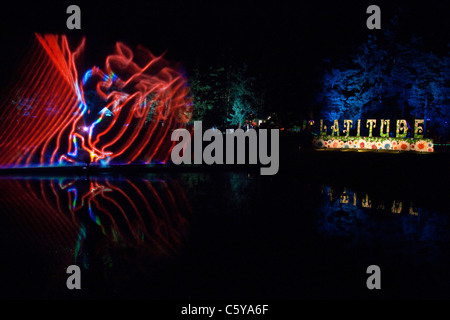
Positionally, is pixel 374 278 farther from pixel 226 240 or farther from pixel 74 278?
pixel 74 278

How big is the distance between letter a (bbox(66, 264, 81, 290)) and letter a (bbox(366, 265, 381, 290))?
3.38 meters

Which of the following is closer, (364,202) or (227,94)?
(364,202)

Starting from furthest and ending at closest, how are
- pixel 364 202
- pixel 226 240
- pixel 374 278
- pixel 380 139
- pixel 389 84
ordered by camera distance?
pixel 389 84 < pixel 380 139 < pixel 364 202 < pixel 226 240 < pixel 374 278

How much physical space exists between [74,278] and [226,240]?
2.27 metres

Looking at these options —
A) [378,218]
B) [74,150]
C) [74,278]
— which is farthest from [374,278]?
[74,150]

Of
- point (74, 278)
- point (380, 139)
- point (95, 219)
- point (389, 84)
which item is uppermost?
point (389, 84)

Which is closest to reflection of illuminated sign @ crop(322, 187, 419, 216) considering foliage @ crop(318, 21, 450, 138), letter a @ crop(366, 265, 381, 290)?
letter a @ crop(366, 265, 381, 290)

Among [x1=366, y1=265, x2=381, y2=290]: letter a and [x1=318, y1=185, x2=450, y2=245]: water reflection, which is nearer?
[x1=366, y1=265, x2=381, y2=290]: letter a

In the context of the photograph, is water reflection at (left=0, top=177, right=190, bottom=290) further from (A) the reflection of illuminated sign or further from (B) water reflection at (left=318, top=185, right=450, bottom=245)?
(A) the reflection of illuminated sign

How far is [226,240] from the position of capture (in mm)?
5699

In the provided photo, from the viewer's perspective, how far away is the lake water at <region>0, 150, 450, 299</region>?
4195 mm

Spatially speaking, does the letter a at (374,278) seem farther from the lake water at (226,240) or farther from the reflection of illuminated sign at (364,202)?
the reflection of illuminated sign at (364,202)

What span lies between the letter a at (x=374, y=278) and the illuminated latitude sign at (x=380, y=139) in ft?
57.9
